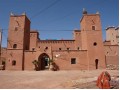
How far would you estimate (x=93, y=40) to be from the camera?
90.1 feet

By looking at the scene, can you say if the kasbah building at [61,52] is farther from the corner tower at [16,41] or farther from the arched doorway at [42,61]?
the arched doorway at [42,61]

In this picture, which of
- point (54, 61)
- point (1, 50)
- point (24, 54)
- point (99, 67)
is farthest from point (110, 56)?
point (1, 50)

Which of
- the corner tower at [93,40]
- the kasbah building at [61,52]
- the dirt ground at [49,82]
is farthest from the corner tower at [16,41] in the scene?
the corner tower at [93,40]

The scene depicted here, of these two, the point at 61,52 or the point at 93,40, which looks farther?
the point at 93,40

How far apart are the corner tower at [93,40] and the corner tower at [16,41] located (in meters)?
10.9

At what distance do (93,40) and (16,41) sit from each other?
13373mm

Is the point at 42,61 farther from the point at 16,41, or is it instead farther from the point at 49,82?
the point at 49,82

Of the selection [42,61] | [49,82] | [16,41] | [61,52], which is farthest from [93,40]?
[49,82]

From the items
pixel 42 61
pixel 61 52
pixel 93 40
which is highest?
pixel 93 40

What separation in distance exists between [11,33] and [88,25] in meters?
13.6

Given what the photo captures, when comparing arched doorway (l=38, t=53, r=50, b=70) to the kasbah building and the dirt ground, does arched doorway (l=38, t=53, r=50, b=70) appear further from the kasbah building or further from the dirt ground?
the dirt ground

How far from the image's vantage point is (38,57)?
27250 mm

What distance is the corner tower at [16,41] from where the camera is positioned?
26875mm

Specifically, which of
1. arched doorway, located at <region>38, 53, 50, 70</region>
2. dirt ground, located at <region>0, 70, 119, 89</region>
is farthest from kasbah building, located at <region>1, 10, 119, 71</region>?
dirt ground, located at <region>0, 70, 119, 89</region>
